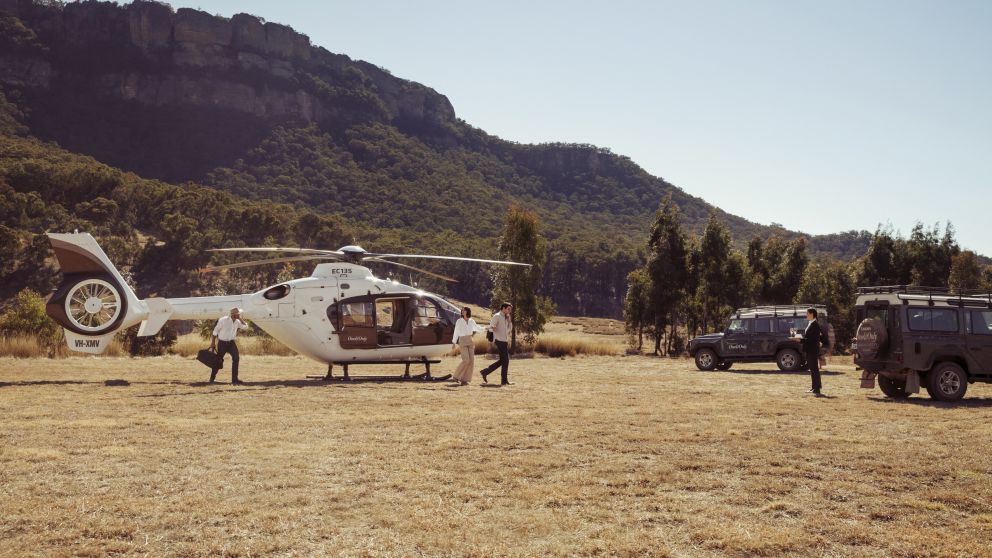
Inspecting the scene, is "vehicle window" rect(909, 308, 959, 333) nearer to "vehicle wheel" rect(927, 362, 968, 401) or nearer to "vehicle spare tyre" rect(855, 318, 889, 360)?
"vehicle spare tyre" rect(855, 318, 889, 360)

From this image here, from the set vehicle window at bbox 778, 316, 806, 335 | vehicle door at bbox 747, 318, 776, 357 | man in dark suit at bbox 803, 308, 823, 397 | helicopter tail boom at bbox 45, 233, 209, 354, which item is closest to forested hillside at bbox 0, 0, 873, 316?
helicopter tail boom at bbox 45, 233, 209, 354

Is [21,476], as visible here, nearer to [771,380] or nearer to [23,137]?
[771,380]

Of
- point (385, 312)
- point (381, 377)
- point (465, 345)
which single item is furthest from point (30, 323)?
point (465, 345)

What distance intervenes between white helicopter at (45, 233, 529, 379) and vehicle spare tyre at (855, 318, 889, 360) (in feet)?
25.0

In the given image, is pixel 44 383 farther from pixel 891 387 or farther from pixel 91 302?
pixel 891 387

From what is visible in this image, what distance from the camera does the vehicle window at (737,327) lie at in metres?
23.1

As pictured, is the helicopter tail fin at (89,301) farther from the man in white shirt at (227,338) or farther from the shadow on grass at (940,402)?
the shadow on grass at (940,402)

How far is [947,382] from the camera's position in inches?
551

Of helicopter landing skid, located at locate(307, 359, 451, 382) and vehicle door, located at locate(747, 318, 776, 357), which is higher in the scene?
vehicle door, located at locate(747, 318, 776, 357)

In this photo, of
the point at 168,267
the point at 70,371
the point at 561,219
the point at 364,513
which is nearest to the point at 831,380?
the point at 364,513

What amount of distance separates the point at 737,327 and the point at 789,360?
185 centimetres

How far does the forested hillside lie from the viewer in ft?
216

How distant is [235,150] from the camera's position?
104m

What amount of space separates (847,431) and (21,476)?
996cm
